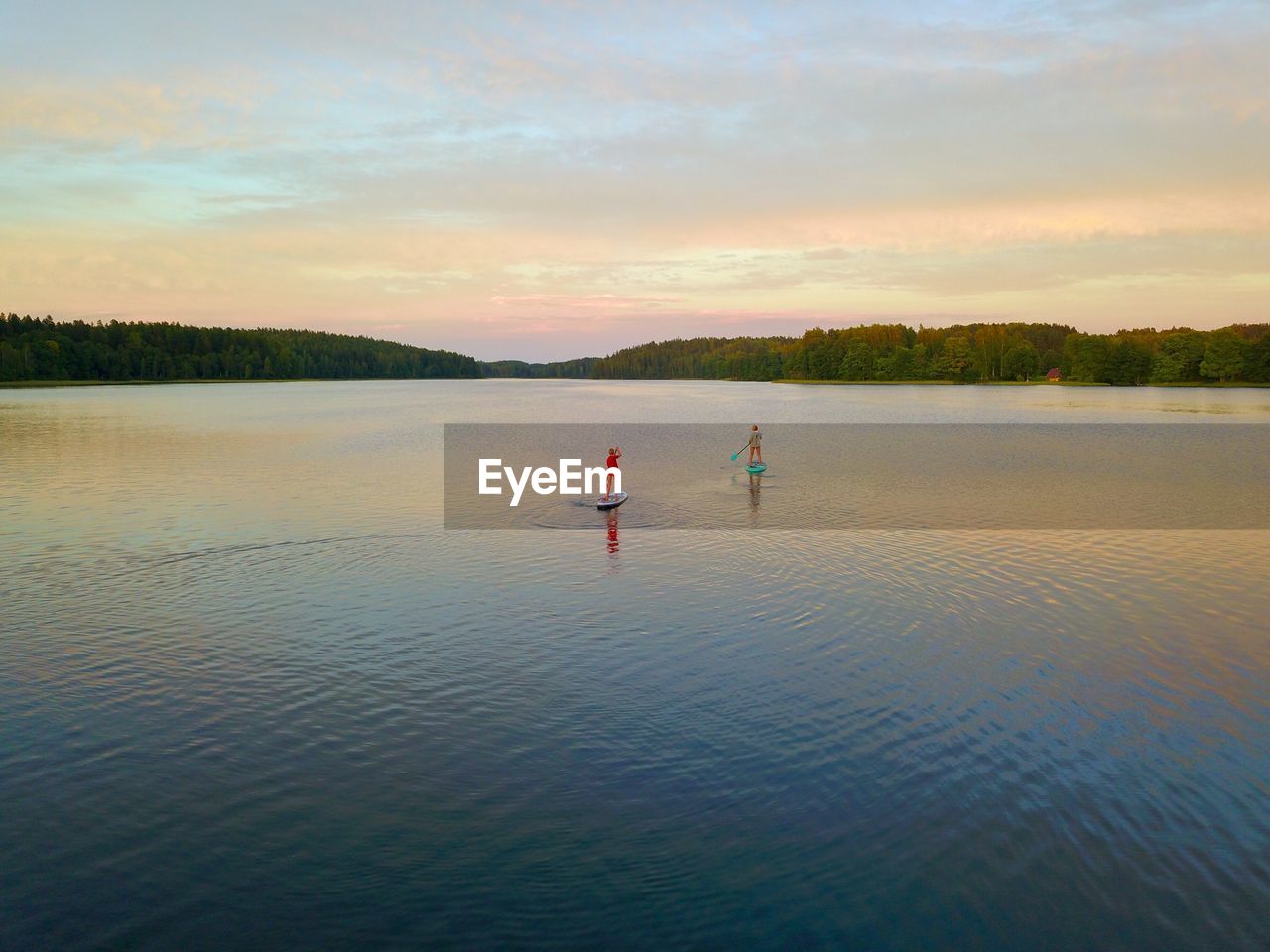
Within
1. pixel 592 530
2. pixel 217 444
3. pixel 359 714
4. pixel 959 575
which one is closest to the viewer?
pixel 359 714

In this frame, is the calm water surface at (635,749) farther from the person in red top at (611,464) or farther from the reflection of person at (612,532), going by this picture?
the person in red top at (611,464)

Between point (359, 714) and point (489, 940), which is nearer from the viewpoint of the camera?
point (489, 940)

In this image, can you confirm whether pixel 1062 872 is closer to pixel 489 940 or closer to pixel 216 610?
pixel 489 940

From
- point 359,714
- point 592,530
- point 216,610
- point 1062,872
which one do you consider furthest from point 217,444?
point 1062,872

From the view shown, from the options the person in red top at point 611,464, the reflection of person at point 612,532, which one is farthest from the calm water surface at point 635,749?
the person in red top at point 611,464

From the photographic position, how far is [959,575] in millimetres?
24734

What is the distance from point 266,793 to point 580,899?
5.14m

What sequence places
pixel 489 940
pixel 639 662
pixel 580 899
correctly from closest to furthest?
1. pixel 489 940
2. pixel 580 899
3. pixel 639 662

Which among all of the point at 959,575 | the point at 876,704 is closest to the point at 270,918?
the point at 876,704

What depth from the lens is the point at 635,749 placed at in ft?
44.3

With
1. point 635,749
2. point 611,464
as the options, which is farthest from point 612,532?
point 635,749

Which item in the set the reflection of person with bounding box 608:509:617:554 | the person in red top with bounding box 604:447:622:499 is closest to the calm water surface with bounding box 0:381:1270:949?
the reflection of person with bounding box 608:509:617:554

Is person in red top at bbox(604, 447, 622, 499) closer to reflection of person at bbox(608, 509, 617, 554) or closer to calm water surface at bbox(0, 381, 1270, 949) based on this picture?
reflection of person at bbox(608, 509, 617, 554)

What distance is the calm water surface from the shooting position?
9727 mm
